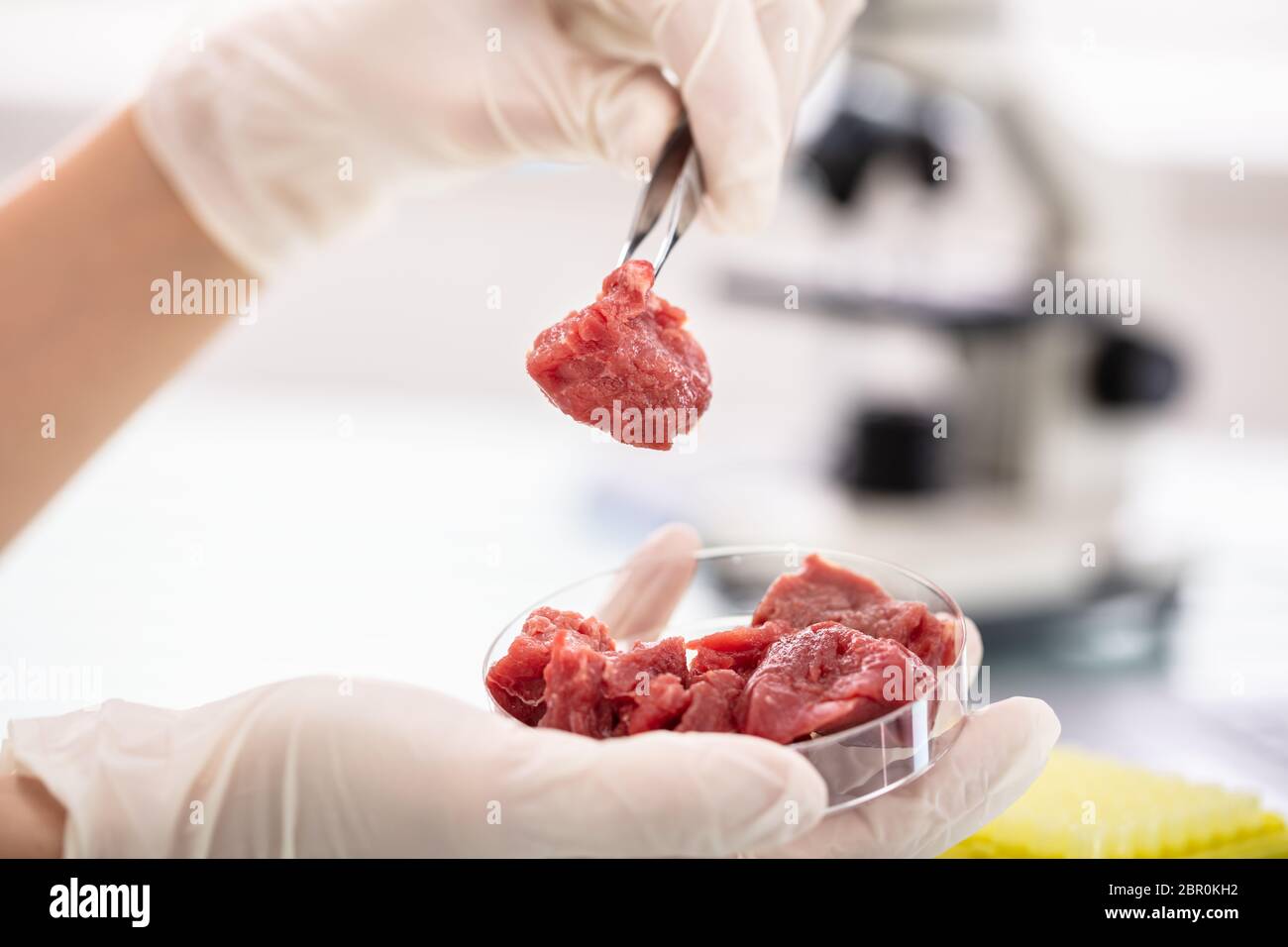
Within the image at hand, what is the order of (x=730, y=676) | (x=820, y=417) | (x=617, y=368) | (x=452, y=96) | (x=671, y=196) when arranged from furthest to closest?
(x=820, y=417), (x=452, y=96), (x=671, y=196), (x=617, y=368), (x=730, y=676)

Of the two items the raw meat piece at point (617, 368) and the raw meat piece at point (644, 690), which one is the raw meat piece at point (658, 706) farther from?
the raw meat piece at point (617, 368)

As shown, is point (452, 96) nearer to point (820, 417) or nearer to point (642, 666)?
point (642, 666)

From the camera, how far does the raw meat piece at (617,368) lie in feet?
4.54

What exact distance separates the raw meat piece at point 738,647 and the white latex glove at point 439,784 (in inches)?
8.1

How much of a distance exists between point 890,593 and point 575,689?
18.4 inches

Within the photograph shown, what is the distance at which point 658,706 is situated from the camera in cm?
120

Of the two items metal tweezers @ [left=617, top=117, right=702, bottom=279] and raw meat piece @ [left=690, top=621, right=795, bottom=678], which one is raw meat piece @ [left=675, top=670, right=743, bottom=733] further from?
metal tweezers @ [left=617, top=117, right=702, bottom=279]

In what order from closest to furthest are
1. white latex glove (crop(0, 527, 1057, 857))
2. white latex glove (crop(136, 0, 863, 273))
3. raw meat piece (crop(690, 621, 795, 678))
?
white latex glove (crop(0, 527, 1057, 857))
raw meat piece (crop(690, 621, 795, 678))
white latex glove (crop(136, 0, 863, 273))

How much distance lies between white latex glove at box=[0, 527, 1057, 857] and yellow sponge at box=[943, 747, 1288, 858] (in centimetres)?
22

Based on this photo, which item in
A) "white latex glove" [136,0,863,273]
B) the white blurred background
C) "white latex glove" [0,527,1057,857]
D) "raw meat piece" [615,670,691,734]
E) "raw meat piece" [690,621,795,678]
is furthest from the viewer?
the white blurred background

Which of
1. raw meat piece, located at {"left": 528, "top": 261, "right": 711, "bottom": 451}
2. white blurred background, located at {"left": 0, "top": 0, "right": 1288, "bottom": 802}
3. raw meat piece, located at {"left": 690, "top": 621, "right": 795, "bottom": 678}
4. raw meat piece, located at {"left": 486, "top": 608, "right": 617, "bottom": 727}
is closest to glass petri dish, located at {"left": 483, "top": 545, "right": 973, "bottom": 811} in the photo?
raw meat piece, located at {"left": 486, "top": 608, "right": 617, "bottom": 727}

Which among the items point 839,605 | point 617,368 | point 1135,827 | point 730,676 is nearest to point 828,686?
point 730,676

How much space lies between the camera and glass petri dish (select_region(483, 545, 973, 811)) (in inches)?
43.9
